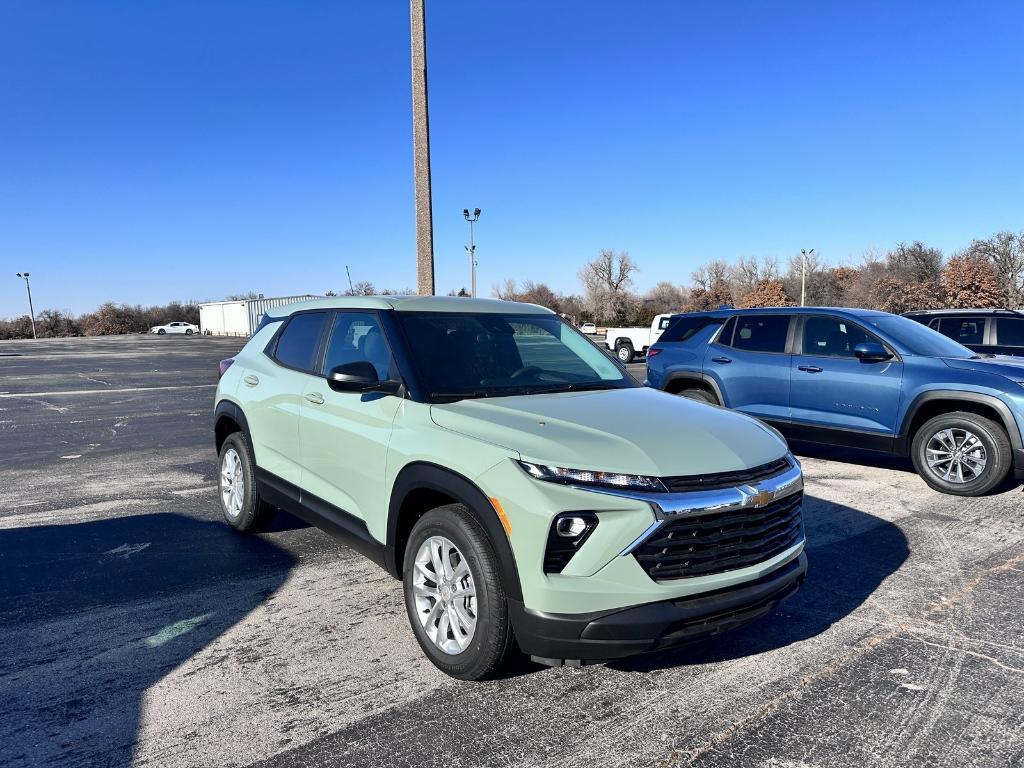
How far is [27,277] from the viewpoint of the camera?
81.1 meters

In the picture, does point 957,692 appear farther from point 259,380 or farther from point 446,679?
point 259,380

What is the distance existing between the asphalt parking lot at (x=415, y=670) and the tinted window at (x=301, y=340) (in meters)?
1.40

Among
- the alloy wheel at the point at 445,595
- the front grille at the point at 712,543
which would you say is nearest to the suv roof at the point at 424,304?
the alloy wheel at the point at 445,595

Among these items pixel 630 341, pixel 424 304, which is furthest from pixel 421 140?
pixel 630 341

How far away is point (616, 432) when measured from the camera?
3076mm

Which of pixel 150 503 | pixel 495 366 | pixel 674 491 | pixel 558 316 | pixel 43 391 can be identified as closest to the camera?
pixel 674 491

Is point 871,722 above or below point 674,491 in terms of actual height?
below

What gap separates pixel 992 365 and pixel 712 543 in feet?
17.2

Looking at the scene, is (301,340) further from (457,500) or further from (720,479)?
(720,479)

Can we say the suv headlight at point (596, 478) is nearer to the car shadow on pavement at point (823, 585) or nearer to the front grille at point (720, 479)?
the front grille at point (720, 479)

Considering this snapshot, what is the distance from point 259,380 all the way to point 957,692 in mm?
4585

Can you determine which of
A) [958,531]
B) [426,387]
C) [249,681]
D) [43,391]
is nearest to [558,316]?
[426,387]

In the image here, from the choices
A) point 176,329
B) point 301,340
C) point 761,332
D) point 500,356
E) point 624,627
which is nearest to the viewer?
point 624,627

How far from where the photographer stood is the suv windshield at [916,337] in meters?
6.87
